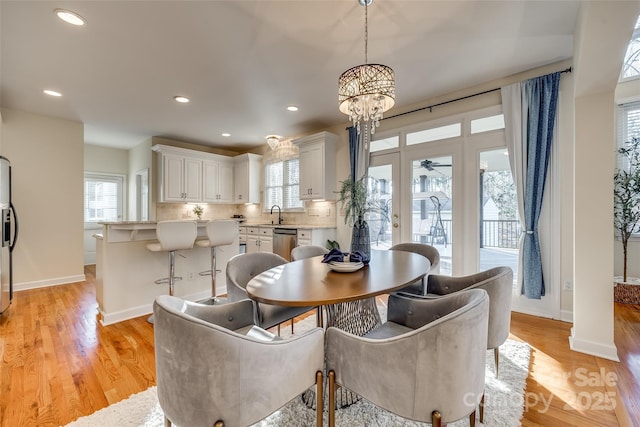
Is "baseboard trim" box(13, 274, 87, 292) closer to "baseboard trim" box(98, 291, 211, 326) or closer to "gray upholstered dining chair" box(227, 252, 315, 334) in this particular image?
"baseboard trim" box(98, 291, 211, 326)

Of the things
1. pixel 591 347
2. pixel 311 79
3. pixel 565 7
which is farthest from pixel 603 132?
pixel 311 79

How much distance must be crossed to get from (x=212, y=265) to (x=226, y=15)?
2590mm

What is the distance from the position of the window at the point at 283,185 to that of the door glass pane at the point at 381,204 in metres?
1.57

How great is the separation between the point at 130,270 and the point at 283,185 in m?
3.19

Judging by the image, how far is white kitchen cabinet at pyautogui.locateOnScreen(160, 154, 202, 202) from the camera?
5398 mm

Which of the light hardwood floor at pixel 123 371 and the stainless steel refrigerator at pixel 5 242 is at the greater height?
the stainless steel refrigerator at pixel 5 242

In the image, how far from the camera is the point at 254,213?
6.51 meters

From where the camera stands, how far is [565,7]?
211cm

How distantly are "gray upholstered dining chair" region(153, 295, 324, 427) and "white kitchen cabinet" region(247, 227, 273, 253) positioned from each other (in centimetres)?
403

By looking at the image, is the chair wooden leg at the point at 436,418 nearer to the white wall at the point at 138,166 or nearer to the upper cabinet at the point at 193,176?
the upper cabinet at the point at 193,176

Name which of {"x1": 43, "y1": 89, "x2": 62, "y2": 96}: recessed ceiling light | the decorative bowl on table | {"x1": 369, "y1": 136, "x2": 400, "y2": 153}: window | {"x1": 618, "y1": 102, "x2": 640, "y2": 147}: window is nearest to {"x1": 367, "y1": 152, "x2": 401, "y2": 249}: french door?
{"x1": 369, "y1": 136, "x2": 400, "y2": 153}: window

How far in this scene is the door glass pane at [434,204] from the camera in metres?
3.64

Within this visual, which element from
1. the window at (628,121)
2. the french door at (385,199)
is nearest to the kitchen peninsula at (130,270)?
the french door at (385,199)

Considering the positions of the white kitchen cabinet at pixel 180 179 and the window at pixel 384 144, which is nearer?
the window at pixel 384 144
